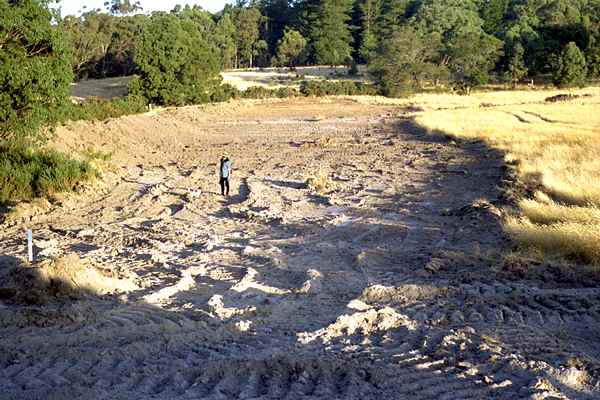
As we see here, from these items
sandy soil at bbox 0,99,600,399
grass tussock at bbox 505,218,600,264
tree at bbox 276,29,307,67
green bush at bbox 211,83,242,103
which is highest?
tree at bbox 276,29,307,67

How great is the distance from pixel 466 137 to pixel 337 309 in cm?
2190

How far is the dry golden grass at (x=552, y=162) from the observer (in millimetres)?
9875

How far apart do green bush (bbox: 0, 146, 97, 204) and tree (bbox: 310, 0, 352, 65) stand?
74.8 meters

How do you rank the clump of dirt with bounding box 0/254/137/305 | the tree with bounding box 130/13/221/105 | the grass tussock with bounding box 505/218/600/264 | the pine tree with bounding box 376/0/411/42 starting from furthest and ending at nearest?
the pine tree with bounding box 376/0/411/42 < the tree with bounding box 130/13/221/105 < the grass tussock with bounding box 505/218/600/264 < the clump of dirt with bounding box 0/254/137/305

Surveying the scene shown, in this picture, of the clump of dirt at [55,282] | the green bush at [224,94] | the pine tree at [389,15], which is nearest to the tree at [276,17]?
the pine tree at [389,15]

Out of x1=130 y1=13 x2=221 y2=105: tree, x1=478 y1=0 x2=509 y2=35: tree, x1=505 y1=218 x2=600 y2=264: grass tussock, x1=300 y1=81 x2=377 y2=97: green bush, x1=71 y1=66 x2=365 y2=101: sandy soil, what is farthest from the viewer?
x1=478 y1=0 x2=509 y2=35: tree

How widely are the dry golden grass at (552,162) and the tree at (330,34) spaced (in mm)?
49994

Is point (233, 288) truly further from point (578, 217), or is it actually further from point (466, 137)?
point (466, 137)

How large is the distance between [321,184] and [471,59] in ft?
196

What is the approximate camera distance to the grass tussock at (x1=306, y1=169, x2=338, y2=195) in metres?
17.1

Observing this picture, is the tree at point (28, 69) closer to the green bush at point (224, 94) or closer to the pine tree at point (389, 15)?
the green bush at point (224, 94)

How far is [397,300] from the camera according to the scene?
8.30 meters

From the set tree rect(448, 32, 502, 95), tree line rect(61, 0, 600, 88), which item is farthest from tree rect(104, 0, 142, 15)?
tree rect(448, 32, 502, 95)

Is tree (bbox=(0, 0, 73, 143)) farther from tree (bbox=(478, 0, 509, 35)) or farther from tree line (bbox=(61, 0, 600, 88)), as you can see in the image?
tree (bbox=(478, 0, 509, 35))
